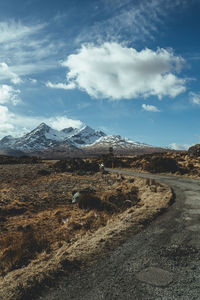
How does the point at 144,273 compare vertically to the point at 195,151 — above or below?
below

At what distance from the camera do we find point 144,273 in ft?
16.3

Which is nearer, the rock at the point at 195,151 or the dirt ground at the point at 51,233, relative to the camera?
the dirt ground at the point at 51,233

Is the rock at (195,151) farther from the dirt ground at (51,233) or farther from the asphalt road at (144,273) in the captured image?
the asphalt road at (144,273)

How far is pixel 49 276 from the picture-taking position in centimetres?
500

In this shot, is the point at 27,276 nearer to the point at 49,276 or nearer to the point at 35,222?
the point at 49,276

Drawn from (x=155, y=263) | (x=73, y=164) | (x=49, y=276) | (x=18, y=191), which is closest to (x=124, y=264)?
(x=155, y=263)

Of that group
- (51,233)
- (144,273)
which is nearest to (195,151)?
(51,233)

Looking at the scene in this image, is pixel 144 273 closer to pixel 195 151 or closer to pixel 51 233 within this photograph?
pixel 51 233

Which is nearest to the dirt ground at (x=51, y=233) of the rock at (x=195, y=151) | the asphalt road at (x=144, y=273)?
the asphalt road at (x=144, y=273)

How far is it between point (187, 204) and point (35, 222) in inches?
342

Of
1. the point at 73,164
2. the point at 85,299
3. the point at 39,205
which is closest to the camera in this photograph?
the point at 85,299

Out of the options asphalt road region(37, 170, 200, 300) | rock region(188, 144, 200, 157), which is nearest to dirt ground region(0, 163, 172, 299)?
asphalt road region(37, 170, 200, 300)

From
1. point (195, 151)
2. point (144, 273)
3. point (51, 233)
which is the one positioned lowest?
point (51, 233)

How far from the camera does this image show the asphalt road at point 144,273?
429cm
